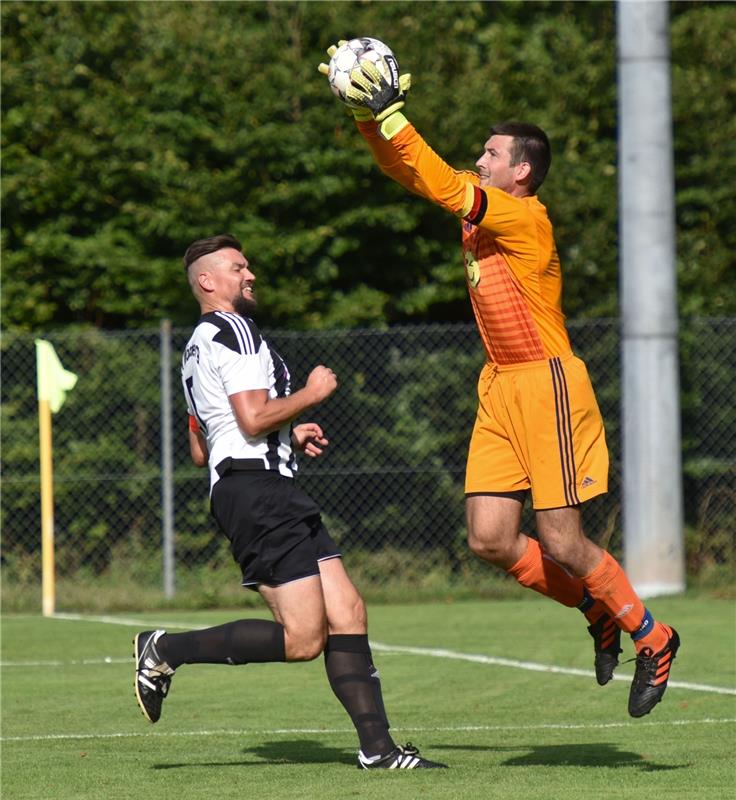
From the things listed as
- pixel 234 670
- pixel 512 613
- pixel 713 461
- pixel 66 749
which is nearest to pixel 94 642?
pixel 234 670

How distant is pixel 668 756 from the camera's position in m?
6.63

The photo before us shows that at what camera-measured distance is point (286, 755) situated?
688 cm

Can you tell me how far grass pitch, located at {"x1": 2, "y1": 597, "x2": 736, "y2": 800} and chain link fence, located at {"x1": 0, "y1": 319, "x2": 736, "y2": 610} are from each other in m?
2.35

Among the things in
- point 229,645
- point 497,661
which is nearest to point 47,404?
point 497,661

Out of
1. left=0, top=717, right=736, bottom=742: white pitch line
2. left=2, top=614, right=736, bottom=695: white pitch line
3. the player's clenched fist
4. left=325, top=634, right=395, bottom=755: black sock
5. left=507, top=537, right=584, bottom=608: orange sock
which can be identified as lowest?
left=2, top=614, right=736, bottom=695: white pitch line

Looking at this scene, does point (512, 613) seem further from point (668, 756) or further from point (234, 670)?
point (668, 756)

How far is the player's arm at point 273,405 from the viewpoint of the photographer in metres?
6.17

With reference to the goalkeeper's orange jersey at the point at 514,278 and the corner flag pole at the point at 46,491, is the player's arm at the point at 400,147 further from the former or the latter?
the corner flag pole at the point at 46,491

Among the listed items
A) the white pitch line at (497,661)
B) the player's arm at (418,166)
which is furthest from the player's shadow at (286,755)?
the white pitch line at (497,661)

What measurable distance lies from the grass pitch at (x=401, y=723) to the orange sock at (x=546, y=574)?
698 mm

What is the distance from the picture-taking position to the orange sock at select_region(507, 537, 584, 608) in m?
6.86

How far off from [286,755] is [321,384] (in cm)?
176

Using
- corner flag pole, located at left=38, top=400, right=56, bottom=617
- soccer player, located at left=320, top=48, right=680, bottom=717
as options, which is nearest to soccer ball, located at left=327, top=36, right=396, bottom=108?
soccer player, located at left=320, top=48, right=680, bottom=717

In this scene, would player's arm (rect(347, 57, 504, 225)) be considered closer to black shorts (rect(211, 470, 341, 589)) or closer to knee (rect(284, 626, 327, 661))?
black shorts (rect(211, 470, 341, 589))
